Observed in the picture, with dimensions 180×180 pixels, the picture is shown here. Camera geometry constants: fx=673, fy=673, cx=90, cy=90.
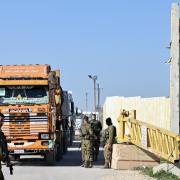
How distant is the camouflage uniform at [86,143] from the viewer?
2155 cm

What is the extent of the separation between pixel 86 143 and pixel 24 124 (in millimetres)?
2172

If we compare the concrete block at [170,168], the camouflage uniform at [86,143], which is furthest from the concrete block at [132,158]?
the concrete block at [170,168]

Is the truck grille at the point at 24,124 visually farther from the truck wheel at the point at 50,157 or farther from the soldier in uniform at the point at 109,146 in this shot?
the soldier in uniform at the point at 109,146

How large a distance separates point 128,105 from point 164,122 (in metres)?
8.59

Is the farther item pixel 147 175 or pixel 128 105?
pixel 128 105

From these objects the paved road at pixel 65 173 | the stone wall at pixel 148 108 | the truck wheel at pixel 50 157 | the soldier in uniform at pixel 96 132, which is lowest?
the paved road at pixel 65 173

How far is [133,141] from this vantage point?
1972 cm

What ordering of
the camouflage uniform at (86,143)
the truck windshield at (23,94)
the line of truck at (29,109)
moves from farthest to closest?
the truck windshield at (23,94) → the line of truck at (29,109) → the camouflage uniform at (86,143)

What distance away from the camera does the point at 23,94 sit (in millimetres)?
22734

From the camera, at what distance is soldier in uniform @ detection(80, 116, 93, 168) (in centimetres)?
2156

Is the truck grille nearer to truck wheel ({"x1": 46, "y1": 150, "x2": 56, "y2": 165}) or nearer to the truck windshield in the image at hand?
the truck windshield

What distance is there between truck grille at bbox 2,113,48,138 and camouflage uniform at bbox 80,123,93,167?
1.25 metres

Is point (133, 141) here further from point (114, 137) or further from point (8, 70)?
point (8, 70)

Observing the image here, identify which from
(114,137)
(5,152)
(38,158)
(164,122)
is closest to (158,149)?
(114,137)
